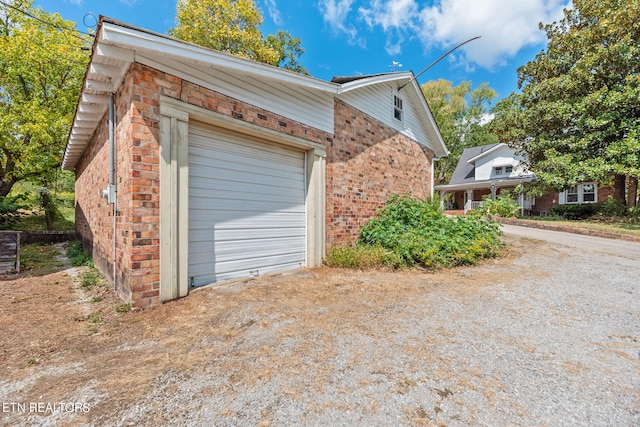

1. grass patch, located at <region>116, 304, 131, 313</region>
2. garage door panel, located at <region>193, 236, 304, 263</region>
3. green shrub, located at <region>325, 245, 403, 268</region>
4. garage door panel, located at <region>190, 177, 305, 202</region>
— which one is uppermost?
garage door panel, located at <region>190, 177, 305, 202</region>

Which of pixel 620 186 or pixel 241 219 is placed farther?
pixel 620 186

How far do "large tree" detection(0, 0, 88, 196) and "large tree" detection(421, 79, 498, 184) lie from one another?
27.5 metres

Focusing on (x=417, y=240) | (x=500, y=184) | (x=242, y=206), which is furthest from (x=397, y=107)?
(x=500, y=184)

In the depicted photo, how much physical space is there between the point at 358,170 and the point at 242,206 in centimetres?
292

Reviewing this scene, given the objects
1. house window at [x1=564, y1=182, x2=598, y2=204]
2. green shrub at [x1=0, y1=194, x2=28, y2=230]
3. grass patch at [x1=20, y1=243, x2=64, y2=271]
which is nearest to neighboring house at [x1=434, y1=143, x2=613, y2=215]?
house window at [x1=564, y1=182, x2=598, y2=204]

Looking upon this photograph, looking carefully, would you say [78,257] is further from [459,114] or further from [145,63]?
[459,114]

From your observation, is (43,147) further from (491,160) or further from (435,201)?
(491,160)

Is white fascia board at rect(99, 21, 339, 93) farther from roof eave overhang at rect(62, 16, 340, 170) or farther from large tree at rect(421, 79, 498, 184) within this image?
large tree at rect(421, 79, 498, 184)

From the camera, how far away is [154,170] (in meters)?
3.00

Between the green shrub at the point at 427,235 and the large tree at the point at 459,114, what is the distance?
950 inches

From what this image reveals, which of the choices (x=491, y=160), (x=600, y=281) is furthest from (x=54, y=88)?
(x=491, y=160)

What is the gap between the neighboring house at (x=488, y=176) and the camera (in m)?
17.7

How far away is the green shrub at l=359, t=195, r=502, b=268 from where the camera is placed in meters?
4.89

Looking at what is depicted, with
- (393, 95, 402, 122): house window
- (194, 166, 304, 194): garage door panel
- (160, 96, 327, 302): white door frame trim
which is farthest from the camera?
(393, 95, 402, 122): house window
